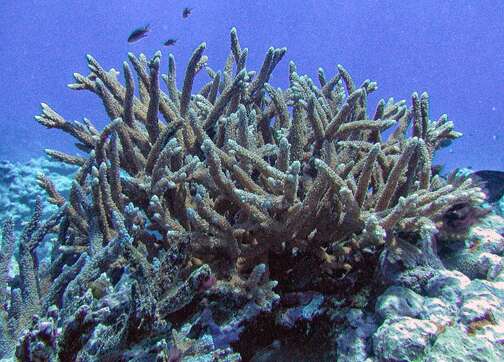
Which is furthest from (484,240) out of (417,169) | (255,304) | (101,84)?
(101,84)

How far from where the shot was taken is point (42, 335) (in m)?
1.48

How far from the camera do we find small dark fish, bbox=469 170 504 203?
130 inches

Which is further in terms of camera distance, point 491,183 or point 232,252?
point 491,183

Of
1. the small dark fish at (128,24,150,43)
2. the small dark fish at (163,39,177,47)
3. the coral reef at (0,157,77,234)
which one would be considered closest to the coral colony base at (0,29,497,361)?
the small dark fish at (128,24,150,43)

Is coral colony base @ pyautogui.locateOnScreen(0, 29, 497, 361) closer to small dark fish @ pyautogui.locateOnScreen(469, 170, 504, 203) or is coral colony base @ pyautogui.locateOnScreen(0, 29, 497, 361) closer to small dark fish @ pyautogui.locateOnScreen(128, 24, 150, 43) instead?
small dark fish @ pyautogui.locateOnScreen(469, 170, 504, 203)

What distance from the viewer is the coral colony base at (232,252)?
6.15 feet

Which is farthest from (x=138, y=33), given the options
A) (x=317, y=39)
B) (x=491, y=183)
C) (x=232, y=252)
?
(x=317, y=39)

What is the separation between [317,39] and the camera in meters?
112

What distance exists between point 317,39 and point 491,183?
118 metres

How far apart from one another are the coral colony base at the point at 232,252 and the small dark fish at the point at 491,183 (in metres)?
0.66

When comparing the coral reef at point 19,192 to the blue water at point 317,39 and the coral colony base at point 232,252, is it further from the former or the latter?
the blue water at point 317,39

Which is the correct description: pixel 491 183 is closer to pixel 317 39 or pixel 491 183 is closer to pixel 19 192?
pixel 19 192

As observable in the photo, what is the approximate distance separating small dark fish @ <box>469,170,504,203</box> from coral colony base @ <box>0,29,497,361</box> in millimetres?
660

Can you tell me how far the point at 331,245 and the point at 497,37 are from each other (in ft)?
431
